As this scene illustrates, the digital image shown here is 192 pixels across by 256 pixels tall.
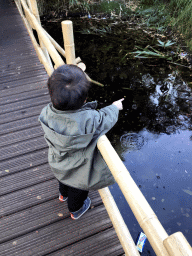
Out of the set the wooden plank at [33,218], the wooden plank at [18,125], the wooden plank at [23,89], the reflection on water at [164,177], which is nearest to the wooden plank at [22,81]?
the wooden plank at [23,89]

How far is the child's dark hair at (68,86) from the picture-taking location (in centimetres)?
80

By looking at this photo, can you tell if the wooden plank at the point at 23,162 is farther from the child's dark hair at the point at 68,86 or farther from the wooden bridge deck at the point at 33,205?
the child's dark hair at the point at 68,86

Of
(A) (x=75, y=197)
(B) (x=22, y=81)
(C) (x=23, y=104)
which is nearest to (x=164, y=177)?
(A) (x=75, y=197)

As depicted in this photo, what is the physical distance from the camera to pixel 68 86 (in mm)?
800

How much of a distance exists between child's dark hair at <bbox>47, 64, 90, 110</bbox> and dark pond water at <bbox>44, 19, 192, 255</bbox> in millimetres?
1794

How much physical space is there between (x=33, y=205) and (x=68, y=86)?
40.3 inches

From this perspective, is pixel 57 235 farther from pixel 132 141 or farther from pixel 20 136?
pixel 132 141

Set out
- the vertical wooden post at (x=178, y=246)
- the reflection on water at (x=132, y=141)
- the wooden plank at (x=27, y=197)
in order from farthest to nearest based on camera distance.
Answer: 1. the reflection on water at (x=132, y=141)
2. the wooden plank at (x=27, y=197)
3. the vertical wooden post at (x=178, y=246)

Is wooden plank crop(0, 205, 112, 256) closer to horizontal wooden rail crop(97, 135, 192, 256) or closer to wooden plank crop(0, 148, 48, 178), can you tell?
wooden plank crop(0, 148, 48, 178)

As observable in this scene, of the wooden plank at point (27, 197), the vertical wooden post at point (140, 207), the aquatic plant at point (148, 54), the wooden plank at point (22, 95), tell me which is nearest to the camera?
the vertical wooden post at point (140, 207)

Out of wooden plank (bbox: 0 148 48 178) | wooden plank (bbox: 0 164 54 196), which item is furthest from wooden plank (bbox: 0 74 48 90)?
wooden plank (bbox: 0 164 54 196)

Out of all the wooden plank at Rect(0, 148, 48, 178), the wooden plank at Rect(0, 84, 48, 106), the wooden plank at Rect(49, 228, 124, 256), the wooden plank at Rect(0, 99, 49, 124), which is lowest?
the wooden plank at Rect(49, 228, 124, 256)

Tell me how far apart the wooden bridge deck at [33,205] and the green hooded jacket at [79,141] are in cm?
44

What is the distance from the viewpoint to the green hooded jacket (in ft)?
2.88
